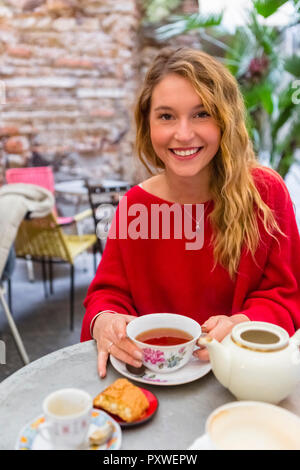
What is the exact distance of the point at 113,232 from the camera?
3.96 feet

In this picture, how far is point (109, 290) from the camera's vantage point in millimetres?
1141

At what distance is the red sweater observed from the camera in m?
1.10

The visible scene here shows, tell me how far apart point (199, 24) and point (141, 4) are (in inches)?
63.0

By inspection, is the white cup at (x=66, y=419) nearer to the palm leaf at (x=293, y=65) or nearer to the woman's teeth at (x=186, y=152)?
the woman's teeth at (x=186, y=152)

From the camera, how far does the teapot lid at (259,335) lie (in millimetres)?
683

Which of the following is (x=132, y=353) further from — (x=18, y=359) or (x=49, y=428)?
(x=18, y=359)

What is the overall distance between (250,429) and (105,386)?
293mm

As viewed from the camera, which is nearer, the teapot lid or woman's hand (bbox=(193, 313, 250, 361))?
the teapot lid

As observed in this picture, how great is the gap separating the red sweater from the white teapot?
1.26ft

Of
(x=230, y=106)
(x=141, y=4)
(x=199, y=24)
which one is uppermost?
(x=141, y=4)

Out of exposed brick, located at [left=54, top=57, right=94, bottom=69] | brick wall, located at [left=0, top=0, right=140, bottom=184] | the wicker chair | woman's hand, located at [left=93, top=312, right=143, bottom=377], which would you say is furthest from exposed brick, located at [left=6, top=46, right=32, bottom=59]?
woman's hand, located at [left=93, top=312, right=143, bottom=377]

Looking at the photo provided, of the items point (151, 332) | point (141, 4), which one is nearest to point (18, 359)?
point (151, 332)

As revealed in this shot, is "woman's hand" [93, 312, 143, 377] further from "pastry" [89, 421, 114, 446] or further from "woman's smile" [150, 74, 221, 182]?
"woman's smile" [150, 74, 221, 182]
